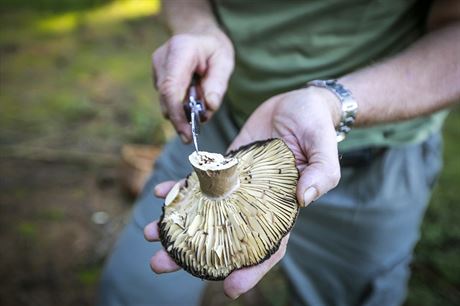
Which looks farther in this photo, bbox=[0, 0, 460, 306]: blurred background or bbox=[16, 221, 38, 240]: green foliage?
bbox=[16, 221, 38, 240]: green foliage

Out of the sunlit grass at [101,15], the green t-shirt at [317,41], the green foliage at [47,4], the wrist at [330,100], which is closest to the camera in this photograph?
the wrist at [330,100]

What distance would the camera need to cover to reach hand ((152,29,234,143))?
1.70 meters

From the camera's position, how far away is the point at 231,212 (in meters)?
A: 1.44

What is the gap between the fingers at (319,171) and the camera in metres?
1.28

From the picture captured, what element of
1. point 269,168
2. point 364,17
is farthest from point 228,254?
point 364,17

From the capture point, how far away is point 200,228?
4.70 feet

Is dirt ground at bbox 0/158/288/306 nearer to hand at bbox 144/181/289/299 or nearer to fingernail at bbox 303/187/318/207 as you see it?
hand at bbox 144/181/289/299

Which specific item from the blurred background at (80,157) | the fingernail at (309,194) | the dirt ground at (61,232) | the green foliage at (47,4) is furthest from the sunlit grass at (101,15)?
the fingernail at (309,194)

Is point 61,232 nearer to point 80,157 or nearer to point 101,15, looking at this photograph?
point 80,157

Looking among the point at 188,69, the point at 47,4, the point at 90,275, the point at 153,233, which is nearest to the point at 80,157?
the point at 90,275

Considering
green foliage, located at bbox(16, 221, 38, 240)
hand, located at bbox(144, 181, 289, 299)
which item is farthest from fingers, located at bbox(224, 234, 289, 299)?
green foliage, located at bbox(16, 221, 38, 240)

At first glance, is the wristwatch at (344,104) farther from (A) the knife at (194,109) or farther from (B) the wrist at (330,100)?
(A) the knife at (194,109)

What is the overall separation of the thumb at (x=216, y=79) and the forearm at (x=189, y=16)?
22 centimetres

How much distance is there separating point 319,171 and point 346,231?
915 millimetres
